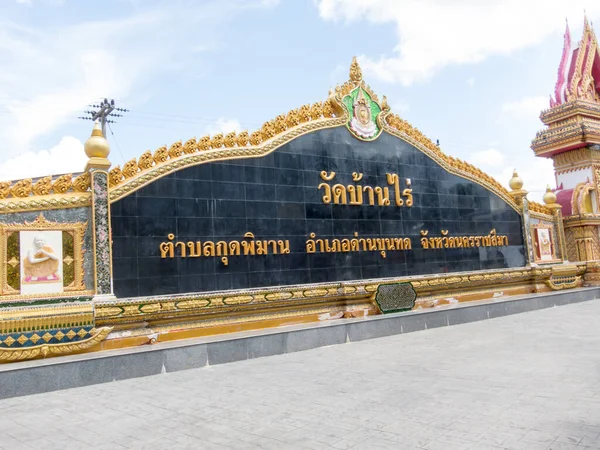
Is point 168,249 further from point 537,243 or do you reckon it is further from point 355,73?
point 537,243

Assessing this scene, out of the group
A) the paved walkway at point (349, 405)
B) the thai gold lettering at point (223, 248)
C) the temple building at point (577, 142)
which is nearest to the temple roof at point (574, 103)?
the temple building at point (577, 142)

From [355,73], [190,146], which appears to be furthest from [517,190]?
[190,146]

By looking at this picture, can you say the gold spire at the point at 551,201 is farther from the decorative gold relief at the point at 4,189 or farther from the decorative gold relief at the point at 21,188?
the decorative gold relief at the point at 4,189

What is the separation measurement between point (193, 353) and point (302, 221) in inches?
170

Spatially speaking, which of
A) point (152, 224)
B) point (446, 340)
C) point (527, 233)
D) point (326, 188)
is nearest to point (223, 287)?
point (152, 224)

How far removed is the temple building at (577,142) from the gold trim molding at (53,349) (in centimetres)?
1653

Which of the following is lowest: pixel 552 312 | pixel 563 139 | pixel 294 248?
pixel 552 312

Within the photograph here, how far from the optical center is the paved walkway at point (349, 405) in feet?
14.4

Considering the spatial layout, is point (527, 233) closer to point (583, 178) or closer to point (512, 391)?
point (583, 178)

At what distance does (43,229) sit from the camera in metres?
8.30

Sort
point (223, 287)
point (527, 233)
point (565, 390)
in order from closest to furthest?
point (565, 390), point (223, 287), point (527, 233)

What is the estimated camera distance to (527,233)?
1648cm

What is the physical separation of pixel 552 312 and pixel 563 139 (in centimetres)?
847

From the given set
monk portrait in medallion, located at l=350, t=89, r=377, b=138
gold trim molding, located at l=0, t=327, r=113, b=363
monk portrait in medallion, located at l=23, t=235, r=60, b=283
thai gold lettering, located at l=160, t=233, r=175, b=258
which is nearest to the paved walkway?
gold trim molding, located at l=0, t=327, r=113, b=363
